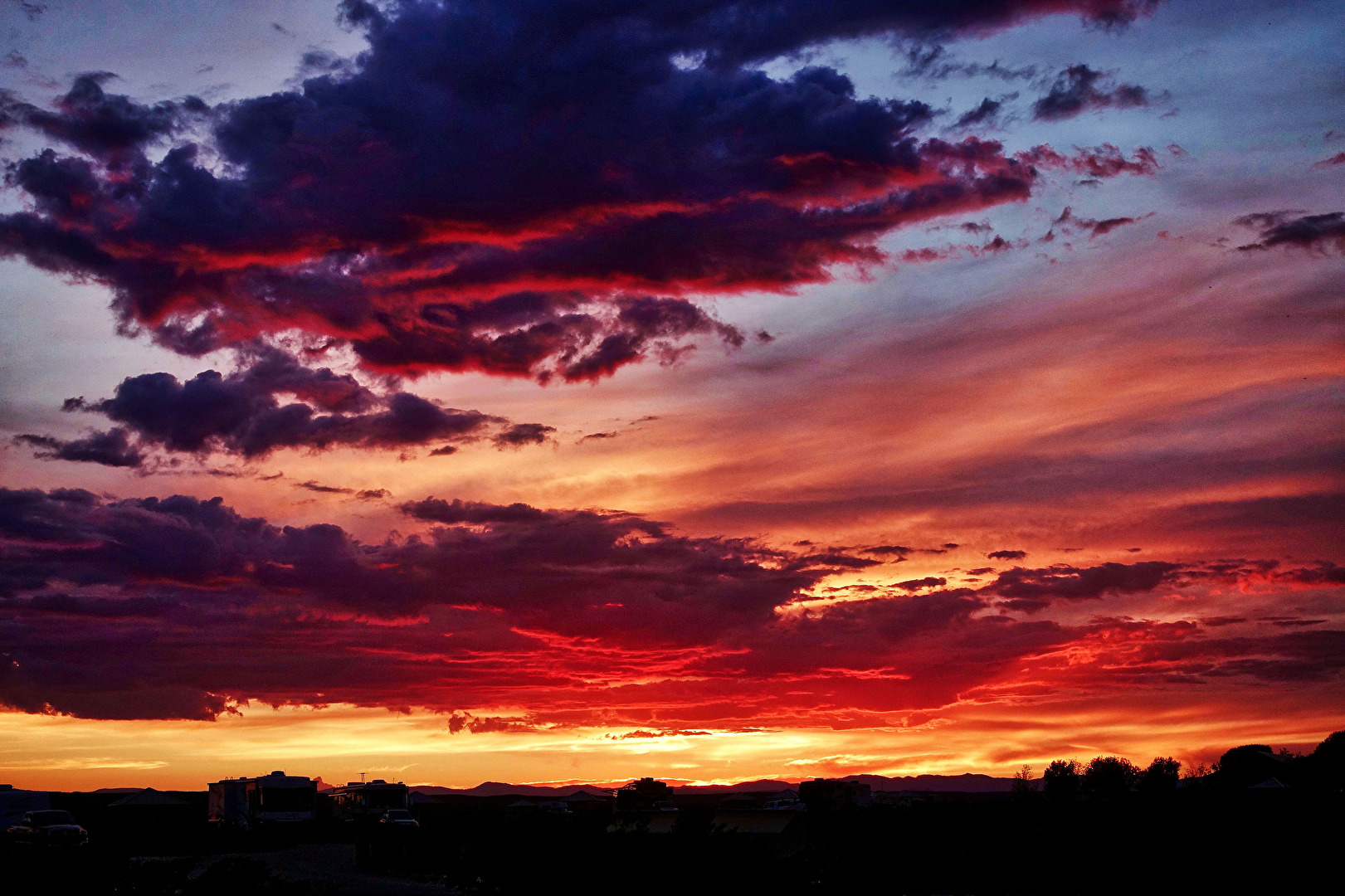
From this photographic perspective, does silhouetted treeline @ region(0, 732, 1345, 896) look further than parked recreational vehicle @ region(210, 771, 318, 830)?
No

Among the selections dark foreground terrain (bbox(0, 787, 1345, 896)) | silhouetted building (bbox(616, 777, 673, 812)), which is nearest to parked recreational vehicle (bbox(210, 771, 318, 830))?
dark foreground terrain (bbox(0, 787, 1345, 896))

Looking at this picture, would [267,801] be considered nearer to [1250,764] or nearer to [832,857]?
[832,857]

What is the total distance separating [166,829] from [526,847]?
218 ft

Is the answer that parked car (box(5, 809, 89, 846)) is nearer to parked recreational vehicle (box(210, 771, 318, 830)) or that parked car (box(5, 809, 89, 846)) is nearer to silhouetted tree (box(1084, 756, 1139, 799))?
parked recreational vehicle (box(210, 771, 318, 830))

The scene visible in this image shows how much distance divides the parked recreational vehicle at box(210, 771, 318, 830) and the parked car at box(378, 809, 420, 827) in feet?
15.6

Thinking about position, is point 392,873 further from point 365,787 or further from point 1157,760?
point 1157,760

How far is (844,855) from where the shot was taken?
45969 millimetres

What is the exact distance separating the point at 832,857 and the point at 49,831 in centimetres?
3903

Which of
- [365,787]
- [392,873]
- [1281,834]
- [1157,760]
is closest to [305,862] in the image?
[392,873]

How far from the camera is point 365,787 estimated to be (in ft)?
288

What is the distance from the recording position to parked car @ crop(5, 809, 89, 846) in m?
58.1

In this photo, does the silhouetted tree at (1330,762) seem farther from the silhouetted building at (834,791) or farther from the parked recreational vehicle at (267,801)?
the parked recreational vehicle at (267,801)

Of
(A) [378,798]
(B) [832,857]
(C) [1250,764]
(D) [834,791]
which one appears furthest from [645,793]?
(B) [832,857]

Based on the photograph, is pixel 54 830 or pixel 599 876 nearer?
pixel 599 876
